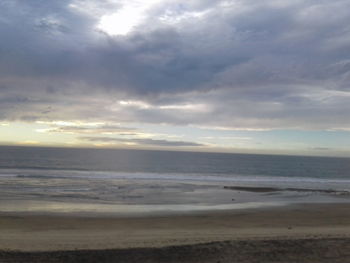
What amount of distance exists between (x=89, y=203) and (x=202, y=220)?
984 centimetres

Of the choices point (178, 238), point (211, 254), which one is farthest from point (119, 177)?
point (211, 254)

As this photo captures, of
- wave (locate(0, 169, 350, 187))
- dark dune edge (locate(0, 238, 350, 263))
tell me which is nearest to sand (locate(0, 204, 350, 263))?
dark dune edge (locate(0, 238, 350, 263))

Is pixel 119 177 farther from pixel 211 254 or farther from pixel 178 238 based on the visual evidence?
pixel 211 254

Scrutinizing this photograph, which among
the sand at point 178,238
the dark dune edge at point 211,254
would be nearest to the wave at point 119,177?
the sand at point 178,238

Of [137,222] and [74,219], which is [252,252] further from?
[74,219]

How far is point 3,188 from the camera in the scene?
33.9 metres

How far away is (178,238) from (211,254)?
12.3 ft

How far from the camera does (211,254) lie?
1116cm

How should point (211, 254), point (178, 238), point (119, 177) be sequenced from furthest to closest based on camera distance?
point (119, 177) → point (178, 238) → point (211, 254)

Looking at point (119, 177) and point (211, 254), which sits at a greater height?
point (211, 254)

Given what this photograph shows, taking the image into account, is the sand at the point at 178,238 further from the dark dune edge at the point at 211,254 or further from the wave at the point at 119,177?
the wave at the point at 119,177

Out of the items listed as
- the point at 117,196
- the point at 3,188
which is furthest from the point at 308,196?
the point at 3,188

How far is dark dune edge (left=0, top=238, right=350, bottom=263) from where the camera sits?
10578 millimetres

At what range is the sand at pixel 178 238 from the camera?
11.0 metres
